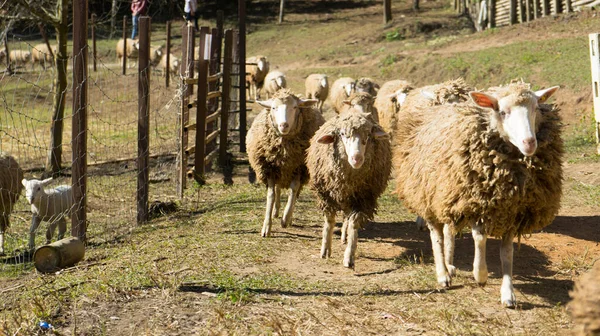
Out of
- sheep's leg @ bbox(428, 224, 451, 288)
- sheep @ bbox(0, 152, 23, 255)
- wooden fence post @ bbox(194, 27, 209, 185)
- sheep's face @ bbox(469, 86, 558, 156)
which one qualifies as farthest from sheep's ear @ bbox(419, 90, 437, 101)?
sheep @ bbox(0, 152, 23, 255)

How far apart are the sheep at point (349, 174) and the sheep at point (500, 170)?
3.10 ft

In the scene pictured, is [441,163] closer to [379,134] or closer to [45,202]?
[379,134]

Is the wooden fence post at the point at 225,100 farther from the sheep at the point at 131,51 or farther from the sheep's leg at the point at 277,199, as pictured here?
the sheep at the point at 131,51

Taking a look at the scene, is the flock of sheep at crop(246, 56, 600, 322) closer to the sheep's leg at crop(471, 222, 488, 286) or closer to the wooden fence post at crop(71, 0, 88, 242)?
the sheep's leg at crop(471, 222, 488, 286)

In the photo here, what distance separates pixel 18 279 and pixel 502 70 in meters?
13.3

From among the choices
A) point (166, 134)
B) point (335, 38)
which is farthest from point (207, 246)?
point (335, 38)

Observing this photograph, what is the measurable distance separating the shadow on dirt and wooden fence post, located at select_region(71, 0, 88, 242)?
5093mm

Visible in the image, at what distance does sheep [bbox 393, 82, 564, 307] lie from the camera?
5898 mm

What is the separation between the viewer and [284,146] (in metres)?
8.56

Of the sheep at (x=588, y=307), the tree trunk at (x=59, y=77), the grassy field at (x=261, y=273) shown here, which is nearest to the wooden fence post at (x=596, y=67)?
the grassy field at (x=261, y=273)

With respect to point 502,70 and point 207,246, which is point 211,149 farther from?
point 502,70

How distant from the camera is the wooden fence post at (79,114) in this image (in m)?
7.20

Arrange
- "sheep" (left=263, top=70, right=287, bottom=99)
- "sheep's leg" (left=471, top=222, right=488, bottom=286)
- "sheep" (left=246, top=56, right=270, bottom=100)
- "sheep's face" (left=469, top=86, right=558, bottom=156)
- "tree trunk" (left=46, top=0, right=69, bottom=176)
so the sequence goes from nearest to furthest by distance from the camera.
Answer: "sheep's face" (left=469, top=86, right=558, bottom=156) → "sheep's leg" (left=471, top=222, right=488, bottom=286) → "tree trunk" (left=46, top=0, right=69, bottom=176) → "sheep" (left=263, top=70, right=287, bottom=99) → "sheep" (left=246, top=56, right=270, bottom=100)

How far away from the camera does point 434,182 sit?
651 centimetres
